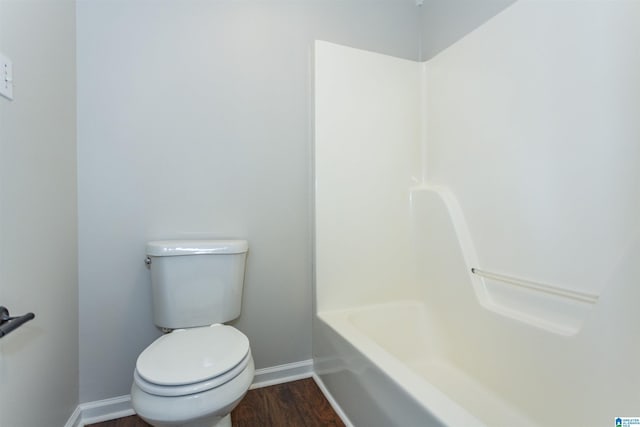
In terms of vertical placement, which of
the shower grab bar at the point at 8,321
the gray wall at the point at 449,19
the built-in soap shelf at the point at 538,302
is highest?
the gray wall at the point at 449,19

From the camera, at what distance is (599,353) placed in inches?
36.4

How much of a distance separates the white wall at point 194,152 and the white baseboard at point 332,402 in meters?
0.13

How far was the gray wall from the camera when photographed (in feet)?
4.93

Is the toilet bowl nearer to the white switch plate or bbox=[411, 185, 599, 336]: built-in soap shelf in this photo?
the white switch plate

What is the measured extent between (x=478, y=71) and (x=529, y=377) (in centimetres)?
137

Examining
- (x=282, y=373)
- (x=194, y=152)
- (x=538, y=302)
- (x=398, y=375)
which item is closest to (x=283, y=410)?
(x=282, y=373)

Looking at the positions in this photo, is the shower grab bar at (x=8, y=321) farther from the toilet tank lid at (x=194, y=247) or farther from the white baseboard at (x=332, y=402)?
the white baseboard at (x=332, y=402)

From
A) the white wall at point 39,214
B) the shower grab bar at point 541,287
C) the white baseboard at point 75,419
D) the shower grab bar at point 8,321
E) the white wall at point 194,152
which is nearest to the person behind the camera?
the shower grab bar at point 8,321

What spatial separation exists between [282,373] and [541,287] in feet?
4.33

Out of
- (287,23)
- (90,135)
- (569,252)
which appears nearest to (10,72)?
(90,135)

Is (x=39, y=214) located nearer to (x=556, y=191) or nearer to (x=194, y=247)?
(x=194, y=247)

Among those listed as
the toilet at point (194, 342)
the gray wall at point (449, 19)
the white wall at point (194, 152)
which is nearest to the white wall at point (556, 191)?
the gray wall at point (449, 19)

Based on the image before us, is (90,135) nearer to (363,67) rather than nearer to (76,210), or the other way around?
(76,210)

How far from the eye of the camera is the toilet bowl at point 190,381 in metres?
0.87
